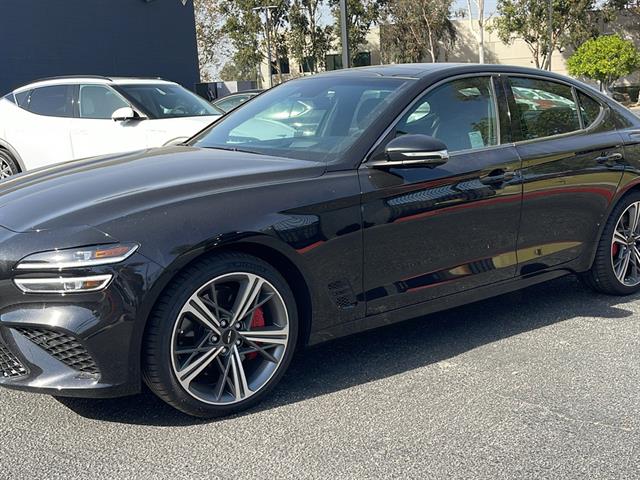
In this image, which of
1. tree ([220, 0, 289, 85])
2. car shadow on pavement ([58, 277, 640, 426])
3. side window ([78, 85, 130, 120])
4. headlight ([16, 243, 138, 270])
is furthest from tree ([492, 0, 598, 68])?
headlight ([16, 243, 138, 270])

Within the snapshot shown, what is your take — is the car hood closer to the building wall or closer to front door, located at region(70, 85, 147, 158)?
front door, located at region(70, 85, 147, 158)

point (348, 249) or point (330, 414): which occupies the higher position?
point (348, 249)

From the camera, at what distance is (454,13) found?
52156 millimetres

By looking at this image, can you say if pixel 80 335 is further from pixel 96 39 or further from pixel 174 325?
pixel 96 39

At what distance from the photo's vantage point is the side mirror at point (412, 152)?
371 cm

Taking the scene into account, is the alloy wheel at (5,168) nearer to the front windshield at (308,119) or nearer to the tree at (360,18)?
the front windshield at (308,119)

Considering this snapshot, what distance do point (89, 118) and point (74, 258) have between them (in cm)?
722

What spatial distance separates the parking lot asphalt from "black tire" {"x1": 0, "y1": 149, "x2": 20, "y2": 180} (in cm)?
699

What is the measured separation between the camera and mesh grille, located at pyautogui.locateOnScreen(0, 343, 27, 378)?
3.12 meters

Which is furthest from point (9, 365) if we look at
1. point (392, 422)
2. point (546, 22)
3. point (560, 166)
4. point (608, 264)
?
point (546, 22)

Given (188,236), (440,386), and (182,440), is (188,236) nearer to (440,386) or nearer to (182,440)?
(182,440)

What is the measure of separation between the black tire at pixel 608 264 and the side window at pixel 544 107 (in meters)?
0.64

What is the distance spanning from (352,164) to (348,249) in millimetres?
447

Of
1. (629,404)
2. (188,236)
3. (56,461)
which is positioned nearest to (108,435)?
(56,461)
